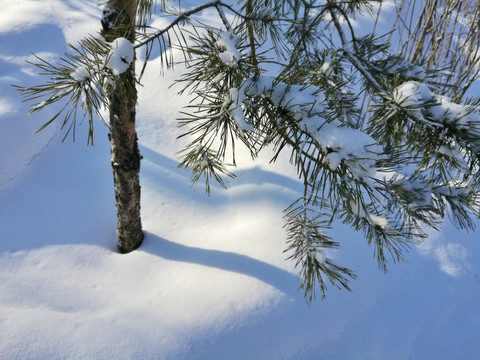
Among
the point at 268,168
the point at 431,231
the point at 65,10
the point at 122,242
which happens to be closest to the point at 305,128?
the point at 122,242

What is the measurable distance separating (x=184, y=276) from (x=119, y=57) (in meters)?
1.01

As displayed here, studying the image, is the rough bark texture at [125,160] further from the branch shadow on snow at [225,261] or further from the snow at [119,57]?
the snow at [119,57]

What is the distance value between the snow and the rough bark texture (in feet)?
1.54

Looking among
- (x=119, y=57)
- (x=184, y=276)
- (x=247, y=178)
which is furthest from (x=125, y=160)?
(x=119, y=57)

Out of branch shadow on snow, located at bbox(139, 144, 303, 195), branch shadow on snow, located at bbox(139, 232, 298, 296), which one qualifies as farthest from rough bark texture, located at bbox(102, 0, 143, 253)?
branch shadow on snow, located at bbox(139, 144, 303, 195)

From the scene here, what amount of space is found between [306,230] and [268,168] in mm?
1005

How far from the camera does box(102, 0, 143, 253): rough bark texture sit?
1042 millimetres

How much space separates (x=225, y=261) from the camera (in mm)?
1464

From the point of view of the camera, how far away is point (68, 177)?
1.86m

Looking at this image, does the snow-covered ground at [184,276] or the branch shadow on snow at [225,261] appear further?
the branch shadow on snow at [225,261]

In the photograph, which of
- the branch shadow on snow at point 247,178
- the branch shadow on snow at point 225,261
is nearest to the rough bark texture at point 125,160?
the branch shadow on snow at point 225,261

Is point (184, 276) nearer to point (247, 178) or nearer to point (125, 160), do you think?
point (125, 160)

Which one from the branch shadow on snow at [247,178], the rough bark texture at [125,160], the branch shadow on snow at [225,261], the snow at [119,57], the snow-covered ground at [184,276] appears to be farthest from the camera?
the branch shadow on snow at [247,178]

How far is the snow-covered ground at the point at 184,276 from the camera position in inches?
47.3
